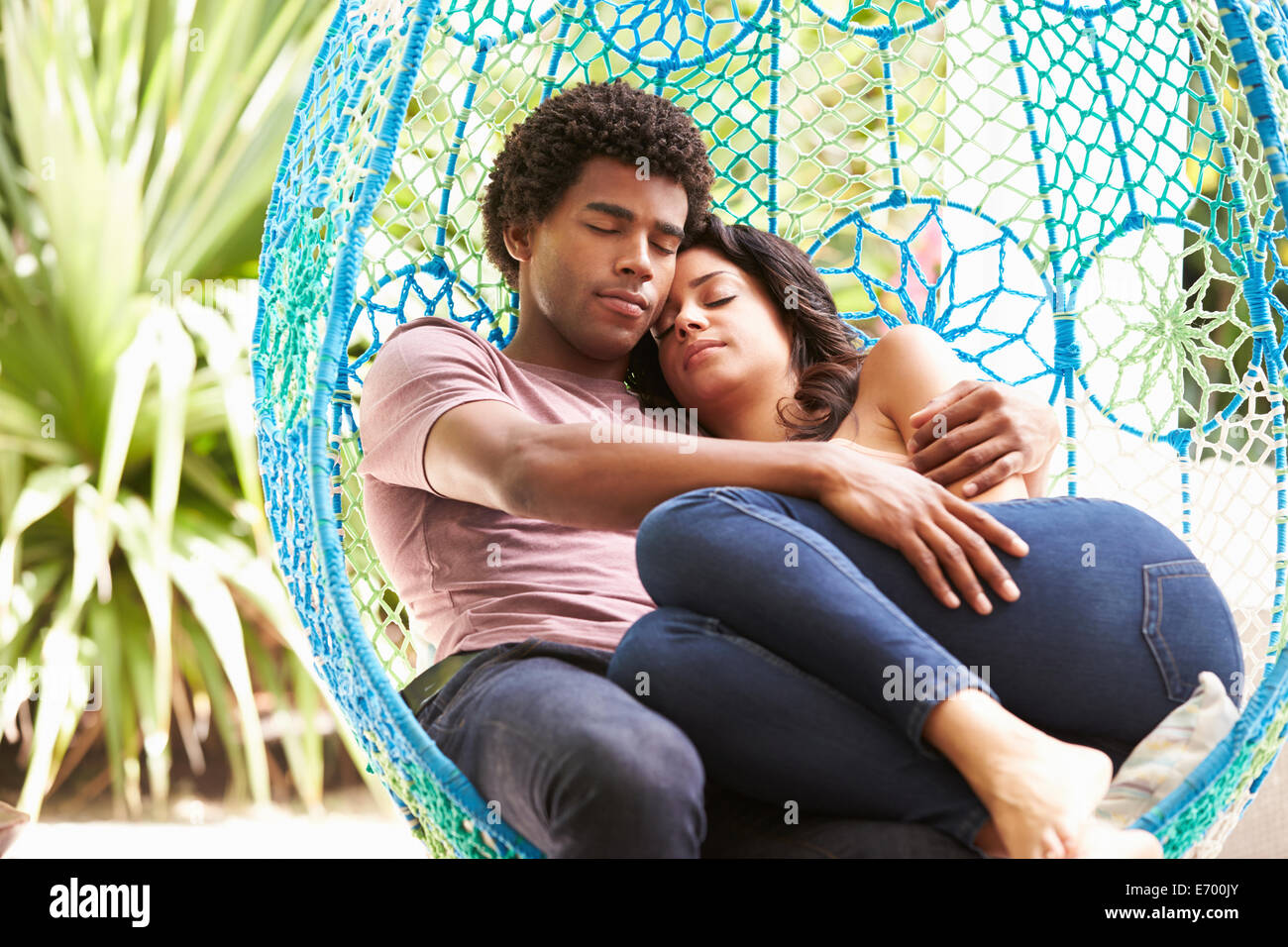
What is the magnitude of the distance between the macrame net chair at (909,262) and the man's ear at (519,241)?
11 centimetres

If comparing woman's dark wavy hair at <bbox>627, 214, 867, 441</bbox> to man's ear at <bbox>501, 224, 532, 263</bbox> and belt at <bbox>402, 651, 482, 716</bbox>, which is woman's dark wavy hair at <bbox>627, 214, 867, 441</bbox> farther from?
belt at <bbox>402, 651, 482, 716</bbox>

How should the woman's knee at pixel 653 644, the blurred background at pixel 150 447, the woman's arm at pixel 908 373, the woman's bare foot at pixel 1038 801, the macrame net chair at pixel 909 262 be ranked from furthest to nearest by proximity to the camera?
the blurred background at pixel 150 447, the woman's arm at pixel 908 373, the macrame net chair at pixel 909 262, the woman's knee at pixel 653 644, the woman's bare foot at pixel 1038 801

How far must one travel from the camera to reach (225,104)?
2.59 meters

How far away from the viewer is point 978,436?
118 centimetres

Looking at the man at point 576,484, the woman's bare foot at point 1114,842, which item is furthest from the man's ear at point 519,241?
the woman's bare foot at point 1114,842

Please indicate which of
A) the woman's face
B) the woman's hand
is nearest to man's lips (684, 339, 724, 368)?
the woman's face

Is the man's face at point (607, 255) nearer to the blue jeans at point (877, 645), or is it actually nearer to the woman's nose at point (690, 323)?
the woman's nose at point (690, 323)

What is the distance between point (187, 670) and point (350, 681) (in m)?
1.56

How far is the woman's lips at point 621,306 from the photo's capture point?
4.55ft

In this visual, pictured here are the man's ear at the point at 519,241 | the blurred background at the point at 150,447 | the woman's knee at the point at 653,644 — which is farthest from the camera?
the blurred background at the point at 150,447

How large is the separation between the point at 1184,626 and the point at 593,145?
0.83m

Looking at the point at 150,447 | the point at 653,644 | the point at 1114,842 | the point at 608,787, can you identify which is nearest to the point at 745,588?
the point at 653,644
